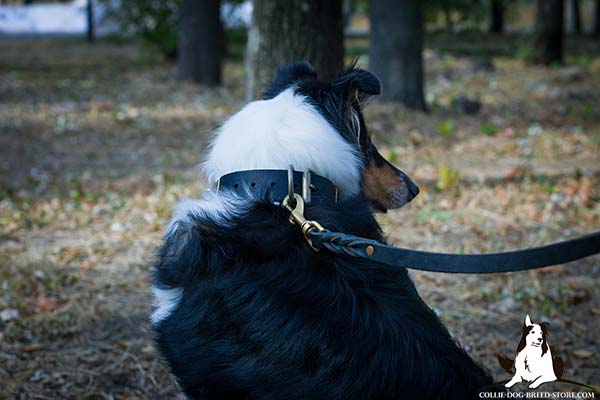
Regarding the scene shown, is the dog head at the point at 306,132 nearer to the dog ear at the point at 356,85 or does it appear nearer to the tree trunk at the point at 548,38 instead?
the dog ear at the point at 356,85

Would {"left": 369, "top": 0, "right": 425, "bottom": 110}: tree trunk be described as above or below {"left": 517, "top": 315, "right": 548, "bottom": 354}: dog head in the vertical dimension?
above

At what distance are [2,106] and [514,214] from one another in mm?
8538

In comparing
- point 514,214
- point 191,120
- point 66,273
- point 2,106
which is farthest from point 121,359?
point 2,106

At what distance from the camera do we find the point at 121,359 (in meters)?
3.72

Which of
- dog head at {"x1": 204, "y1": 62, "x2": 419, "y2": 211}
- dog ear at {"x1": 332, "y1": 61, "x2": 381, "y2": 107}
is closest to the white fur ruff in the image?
dog head at {"x1": 204, "y1": 62, "x2": 419, "y2": 211}

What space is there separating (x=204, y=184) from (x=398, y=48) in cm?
460

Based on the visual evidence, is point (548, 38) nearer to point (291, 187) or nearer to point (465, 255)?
point (291, 187)

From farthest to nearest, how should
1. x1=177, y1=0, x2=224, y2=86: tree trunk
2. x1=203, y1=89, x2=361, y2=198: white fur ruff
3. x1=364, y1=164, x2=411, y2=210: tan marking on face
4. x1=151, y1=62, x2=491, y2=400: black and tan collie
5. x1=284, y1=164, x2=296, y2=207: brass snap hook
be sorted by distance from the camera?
x1=177, y1=0, x2=224, y2=86: tree trunk → x1=364, y1=164, x2=411, y2=210: tan marking on face → x1=203, y1=89, x2=361, y2=198: white fur ruff → x1=284, y1=164, x2=296, y2=207: brass snap hook → x1=151, y1=62, x2=491, y2=400: black and tan collie

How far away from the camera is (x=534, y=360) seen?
7.11ft

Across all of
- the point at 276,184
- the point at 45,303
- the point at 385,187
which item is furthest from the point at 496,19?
the point at 276,184

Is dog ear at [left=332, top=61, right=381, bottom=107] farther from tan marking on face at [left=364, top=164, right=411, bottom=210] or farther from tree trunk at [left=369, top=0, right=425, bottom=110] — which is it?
tree trunk at [left=369, top=0, right=425, bottom=110]

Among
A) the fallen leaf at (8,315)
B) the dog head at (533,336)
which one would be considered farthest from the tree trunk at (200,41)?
the dog head at (533,336)

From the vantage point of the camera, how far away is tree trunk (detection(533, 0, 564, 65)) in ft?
50.4

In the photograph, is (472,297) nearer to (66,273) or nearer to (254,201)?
(254,201)
